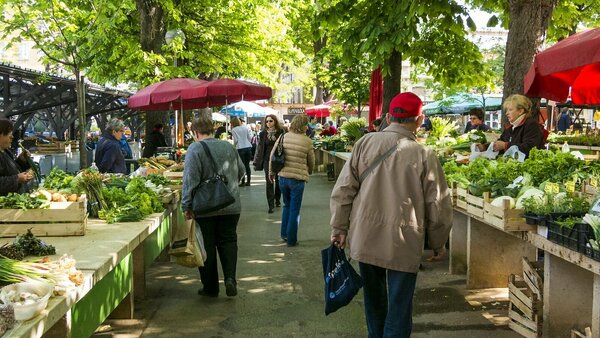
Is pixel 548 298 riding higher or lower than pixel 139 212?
lower

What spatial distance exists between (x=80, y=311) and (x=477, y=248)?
4034 millimetres

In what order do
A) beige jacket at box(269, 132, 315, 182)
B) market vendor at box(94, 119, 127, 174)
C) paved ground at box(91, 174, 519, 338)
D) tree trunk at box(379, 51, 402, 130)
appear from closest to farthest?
1. paved ground at box(91, 174, 519, 338)
2. beige jacket at box(269, 132, 315, 182)
3. market vendor at box(94, 119, 127, 174)
4. tree trunk at box(379, 51, 402, 130)

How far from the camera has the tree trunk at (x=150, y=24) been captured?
623 inches

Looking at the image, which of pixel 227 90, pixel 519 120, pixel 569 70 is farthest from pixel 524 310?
pixel 227 90

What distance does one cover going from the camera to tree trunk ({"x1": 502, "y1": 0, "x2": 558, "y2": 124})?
8250 millimetres

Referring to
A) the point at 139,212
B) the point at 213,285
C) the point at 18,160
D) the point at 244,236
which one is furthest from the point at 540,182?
the point at 18,160

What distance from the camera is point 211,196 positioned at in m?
6.11

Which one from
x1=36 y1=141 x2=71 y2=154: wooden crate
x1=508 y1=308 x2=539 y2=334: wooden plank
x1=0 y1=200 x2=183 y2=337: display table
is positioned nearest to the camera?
x1=0 y1=200 x2=183 y2=337: display table

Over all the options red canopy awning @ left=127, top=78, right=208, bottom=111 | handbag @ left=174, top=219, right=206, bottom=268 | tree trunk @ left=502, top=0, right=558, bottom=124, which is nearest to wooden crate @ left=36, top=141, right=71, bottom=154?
red canopy awning @ left=127, top=78, right=208, bottom=111

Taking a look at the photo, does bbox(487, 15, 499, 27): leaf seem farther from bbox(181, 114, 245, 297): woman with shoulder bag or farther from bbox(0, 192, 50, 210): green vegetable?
bbox(0, 192, 50, 210): green vegetable

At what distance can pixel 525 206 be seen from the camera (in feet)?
16.7

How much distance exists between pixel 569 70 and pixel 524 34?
7.21ft

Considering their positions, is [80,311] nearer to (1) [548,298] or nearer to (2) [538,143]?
(1) [548,298]

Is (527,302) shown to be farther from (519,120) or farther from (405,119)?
(519,120)
